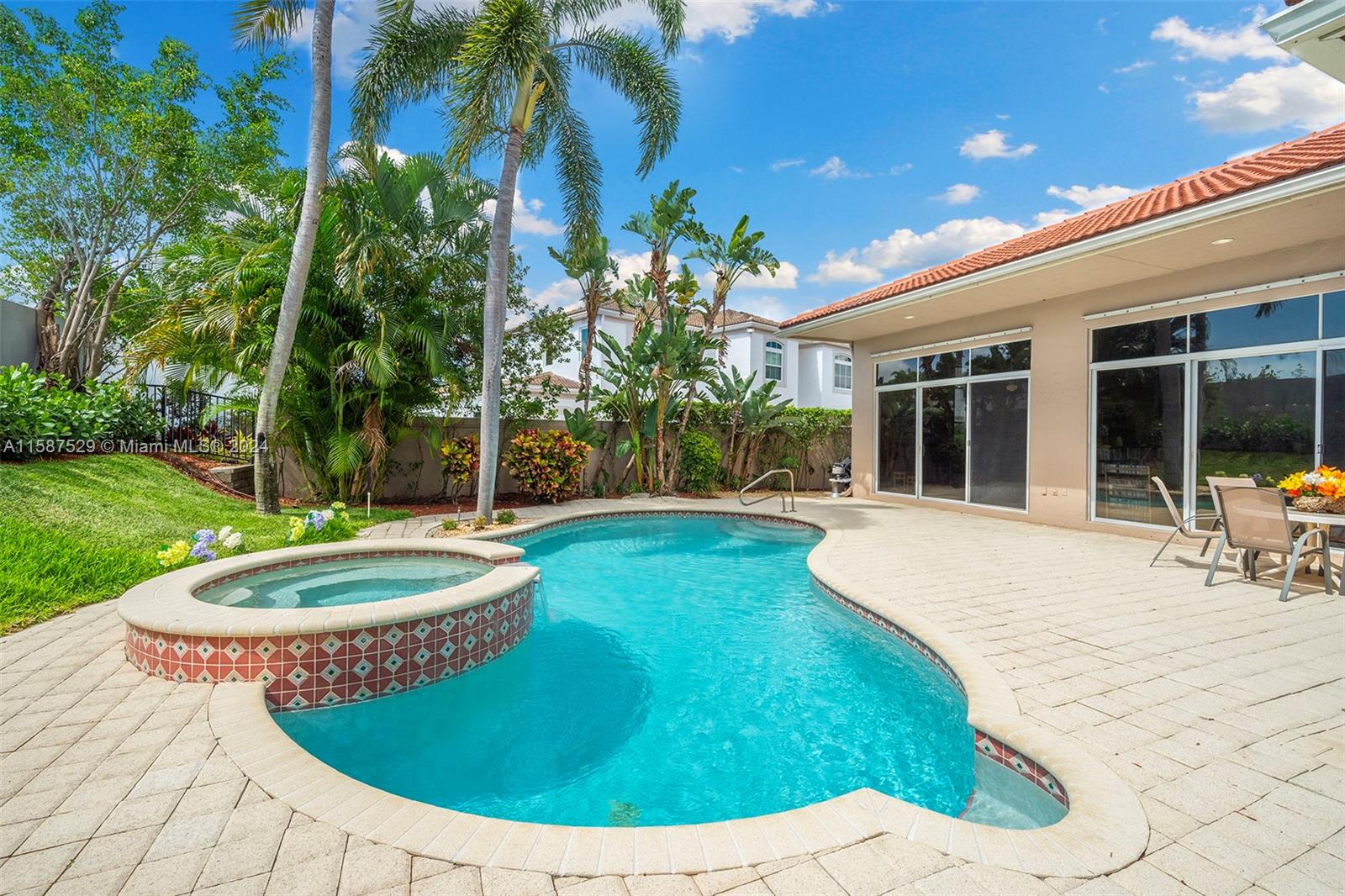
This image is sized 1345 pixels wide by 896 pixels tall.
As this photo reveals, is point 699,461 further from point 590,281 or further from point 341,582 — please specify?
point 341,582

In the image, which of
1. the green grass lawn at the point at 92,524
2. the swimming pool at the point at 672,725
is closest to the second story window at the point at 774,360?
the green grass lawn at the point at 92,524

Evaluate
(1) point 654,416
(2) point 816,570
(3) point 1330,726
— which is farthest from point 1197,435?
(1) point 654,416

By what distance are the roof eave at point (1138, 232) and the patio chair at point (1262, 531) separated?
2.82m

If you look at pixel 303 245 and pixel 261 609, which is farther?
pixel 303 245

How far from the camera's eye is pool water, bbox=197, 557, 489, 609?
432 cm

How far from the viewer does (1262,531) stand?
553 centimetres

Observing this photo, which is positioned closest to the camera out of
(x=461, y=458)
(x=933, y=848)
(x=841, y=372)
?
(x=933, y=848)

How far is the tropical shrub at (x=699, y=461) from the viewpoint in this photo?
14797 mm

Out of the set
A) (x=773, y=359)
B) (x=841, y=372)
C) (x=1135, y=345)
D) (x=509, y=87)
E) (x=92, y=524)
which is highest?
(x=509, y=87)

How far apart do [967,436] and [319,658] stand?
11.1m

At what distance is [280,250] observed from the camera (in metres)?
9.61

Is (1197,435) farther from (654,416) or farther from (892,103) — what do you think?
(654,416)

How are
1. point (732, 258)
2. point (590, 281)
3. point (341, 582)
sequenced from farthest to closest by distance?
1. point (590, 281)
2. point (732, 258)
3. point (341, 582)

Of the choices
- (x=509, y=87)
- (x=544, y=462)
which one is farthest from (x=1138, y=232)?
(x=544, y=462)
